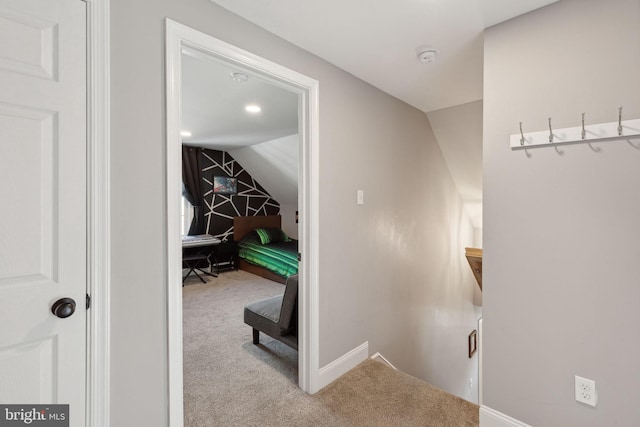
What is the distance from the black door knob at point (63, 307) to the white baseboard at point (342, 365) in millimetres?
1540

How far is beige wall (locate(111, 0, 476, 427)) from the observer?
120cm

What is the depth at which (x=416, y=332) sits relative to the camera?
314 cm

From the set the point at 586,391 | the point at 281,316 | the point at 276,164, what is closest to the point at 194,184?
the point at 276,164

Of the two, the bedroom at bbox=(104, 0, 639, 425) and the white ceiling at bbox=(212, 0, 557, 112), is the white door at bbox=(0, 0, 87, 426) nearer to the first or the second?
the bedroom at bbox=(104, 0, 639, 425)

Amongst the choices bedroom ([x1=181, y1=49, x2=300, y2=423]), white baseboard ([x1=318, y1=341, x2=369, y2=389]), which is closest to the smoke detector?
bedroom ([x1=181, y1=49, x2=300, y2=423])

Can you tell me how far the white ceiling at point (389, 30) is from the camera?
1468mm

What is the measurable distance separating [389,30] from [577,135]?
1152mm

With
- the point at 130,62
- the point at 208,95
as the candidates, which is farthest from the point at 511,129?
the point at 208,95

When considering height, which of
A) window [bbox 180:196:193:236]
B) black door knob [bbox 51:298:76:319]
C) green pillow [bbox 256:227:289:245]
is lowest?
green pillow [bbox 256:227:289:245]

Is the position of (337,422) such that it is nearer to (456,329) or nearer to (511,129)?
(511,129)

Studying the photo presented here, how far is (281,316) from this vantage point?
2.31 metres

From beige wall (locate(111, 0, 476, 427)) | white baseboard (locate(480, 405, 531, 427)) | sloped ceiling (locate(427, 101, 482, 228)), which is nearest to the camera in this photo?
beige wall (locate(111, 0, 476, 427))

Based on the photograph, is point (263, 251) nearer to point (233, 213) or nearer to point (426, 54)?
point (233, 213)

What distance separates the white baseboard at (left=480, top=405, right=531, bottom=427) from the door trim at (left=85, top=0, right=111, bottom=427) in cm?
193
